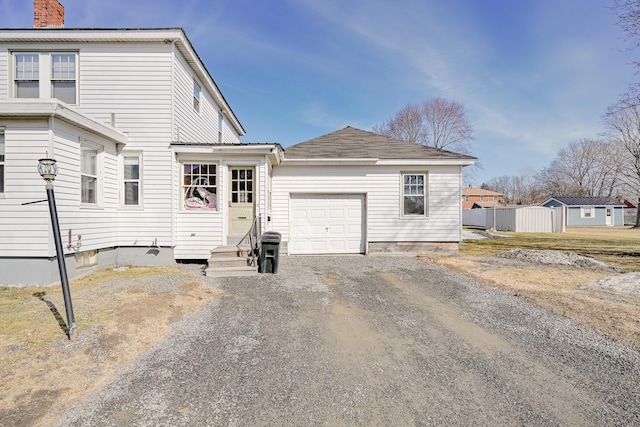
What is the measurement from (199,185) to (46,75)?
15.3ft

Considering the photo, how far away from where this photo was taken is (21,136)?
6.09m

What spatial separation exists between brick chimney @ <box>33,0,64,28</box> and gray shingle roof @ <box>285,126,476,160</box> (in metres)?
7.81

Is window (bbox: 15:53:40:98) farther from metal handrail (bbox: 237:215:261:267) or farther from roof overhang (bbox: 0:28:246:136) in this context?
metal handrail (bbox: 237:215:261:267)

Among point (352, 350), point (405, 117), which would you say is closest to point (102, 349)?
point (352, 350)

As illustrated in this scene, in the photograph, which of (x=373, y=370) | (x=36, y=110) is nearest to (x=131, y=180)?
(x=36, y=110)

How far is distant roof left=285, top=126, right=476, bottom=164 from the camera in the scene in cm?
1073

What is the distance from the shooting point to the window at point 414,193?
1099 cm

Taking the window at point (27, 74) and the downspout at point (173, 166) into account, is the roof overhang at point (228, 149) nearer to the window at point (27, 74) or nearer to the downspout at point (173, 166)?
the downspout at point (173, 166)

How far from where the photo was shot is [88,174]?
720 centimetres

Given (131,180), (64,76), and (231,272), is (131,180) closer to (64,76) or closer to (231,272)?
(64,76)

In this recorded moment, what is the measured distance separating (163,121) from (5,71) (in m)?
4.12

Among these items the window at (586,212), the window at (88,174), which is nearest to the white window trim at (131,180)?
the window at (88,174)

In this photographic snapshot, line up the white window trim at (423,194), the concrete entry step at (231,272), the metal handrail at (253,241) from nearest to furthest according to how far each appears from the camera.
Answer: the concrete entry step at (231,272), the metal handrail at (253,241), the white window trim at (423,194)

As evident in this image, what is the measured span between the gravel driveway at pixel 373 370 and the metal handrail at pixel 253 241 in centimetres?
240
